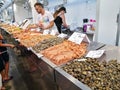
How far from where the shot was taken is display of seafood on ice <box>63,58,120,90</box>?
1060mm

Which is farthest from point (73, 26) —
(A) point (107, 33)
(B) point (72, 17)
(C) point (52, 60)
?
(C) point (52, 60)

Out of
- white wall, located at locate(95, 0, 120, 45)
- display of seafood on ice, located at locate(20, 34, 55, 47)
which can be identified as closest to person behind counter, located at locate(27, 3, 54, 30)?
display of seafood on ice, located at locate(20, 34, 55, 47)

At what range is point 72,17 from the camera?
610 centimetres

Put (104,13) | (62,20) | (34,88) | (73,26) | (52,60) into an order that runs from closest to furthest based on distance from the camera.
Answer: (52,60) < (34,88) < (104,13) < (62,20) < (73,26)

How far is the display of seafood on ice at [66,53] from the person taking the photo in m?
1.61

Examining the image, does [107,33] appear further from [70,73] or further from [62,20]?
[70,73]

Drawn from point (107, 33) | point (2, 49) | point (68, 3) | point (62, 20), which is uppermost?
point (68, 3)

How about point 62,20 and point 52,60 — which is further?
point 62,20

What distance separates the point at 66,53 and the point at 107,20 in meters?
2.09

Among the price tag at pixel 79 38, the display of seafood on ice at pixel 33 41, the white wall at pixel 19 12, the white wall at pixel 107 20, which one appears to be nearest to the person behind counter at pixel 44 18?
the display of seafood on ice at pixel 33 41

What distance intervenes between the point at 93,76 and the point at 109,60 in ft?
1.26

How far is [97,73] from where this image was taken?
1.21 metres

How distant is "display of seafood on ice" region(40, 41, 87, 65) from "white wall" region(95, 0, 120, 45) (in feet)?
5.35

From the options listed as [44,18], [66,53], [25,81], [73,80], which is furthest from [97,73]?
[44,18]
